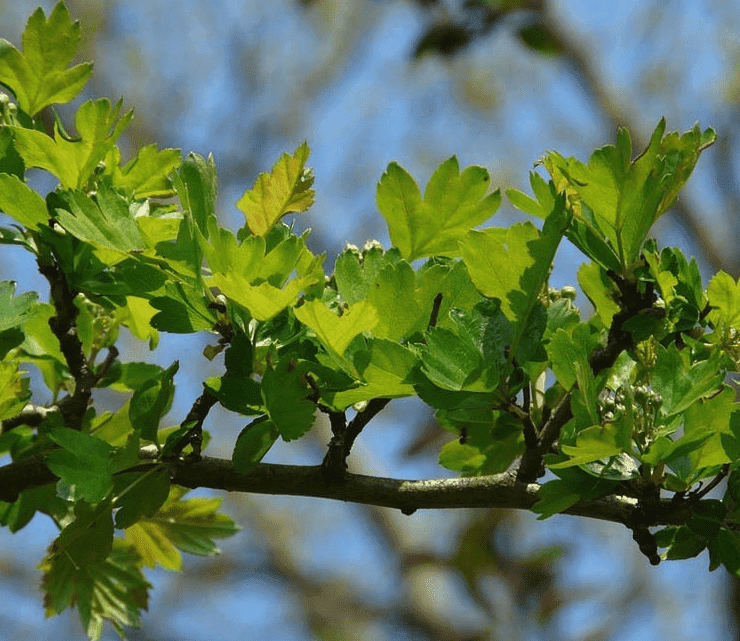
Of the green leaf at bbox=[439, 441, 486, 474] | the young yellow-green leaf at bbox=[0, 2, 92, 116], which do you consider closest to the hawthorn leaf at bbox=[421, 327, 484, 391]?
the green leaf at bbox=[439, 441, 486, 474]

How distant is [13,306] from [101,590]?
406mm

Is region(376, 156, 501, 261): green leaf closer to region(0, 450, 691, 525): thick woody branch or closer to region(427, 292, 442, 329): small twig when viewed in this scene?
region(427, 292, 442, 329): small twig

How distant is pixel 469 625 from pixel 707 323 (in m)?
5.14

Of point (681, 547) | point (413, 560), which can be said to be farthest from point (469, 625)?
Answer: point (681, 547)

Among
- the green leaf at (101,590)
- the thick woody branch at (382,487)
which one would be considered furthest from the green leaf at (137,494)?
the green leaf at (101,590)

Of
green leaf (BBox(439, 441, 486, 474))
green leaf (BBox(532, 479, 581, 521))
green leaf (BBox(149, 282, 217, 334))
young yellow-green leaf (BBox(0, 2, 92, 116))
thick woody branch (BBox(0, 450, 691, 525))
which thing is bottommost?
green leaf (BBox(532, 479, 581, 521))

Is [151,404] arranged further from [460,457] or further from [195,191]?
[460,457]

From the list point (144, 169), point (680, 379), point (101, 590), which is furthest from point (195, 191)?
point (101, 590)

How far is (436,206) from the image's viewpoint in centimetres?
87

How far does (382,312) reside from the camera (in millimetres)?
763

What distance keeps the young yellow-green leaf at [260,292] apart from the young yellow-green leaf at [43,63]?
1.12 ft

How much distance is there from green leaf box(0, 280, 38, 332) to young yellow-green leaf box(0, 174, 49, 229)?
55 mm

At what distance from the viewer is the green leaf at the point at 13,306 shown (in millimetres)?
789

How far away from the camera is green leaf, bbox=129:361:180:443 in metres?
0.82
